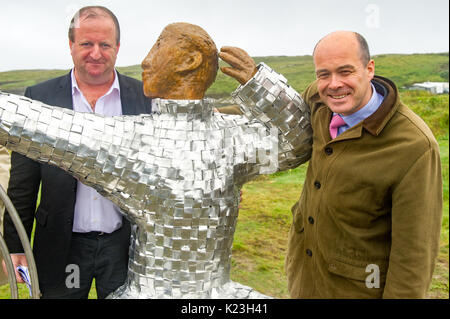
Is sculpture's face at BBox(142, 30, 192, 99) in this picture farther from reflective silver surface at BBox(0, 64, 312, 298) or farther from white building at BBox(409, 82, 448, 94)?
white building at BBox(409, 82, 448, 94)

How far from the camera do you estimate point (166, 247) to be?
1475mm

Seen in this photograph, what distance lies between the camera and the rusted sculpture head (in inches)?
57.2

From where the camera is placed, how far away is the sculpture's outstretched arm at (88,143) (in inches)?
52.9

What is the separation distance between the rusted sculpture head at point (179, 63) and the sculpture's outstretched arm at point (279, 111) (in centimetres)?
15

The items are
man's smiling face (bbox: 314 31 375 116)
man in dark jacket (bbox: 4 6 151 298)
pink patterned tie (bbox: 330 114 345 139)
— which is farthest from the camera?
man in dark jacket (bbox: 4 6 151 298)

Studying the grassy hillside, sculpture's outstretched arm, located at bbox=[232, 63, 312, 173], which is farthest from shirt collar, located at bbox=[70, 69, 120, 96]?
sculpture's outstretched arm, located at bbox=[232, 63, 312, 173]

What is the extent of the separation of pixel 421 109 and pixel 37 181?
3936 mm

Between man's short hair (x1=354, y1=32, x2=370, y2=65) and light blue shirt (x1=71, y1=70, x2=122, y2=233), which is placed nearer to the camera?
man's short hair (x1=354, y1=32, x2=370, y2=65)

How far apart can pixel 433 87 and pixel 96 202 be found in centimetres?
343

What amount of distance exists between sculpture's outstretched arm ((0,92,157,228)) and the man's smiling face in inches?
23.6

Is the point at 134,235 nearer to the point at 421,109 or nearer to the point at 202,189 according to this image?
the point at 202,189

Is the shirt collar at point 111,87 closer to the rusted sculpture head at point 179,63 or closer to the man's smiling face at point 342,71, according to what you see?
the rusted sculpture head at point 179,63

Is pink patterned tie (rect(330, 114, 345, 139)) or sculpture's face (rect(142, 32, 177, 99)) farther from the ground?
sculpture's face (rect(142, 32, 177, 99))

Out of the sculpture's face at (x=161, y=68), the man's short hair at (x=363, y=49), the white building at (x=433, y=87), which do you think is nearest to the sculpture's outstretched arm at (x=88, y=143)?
the sculpture's face at (x=161, y=68)
